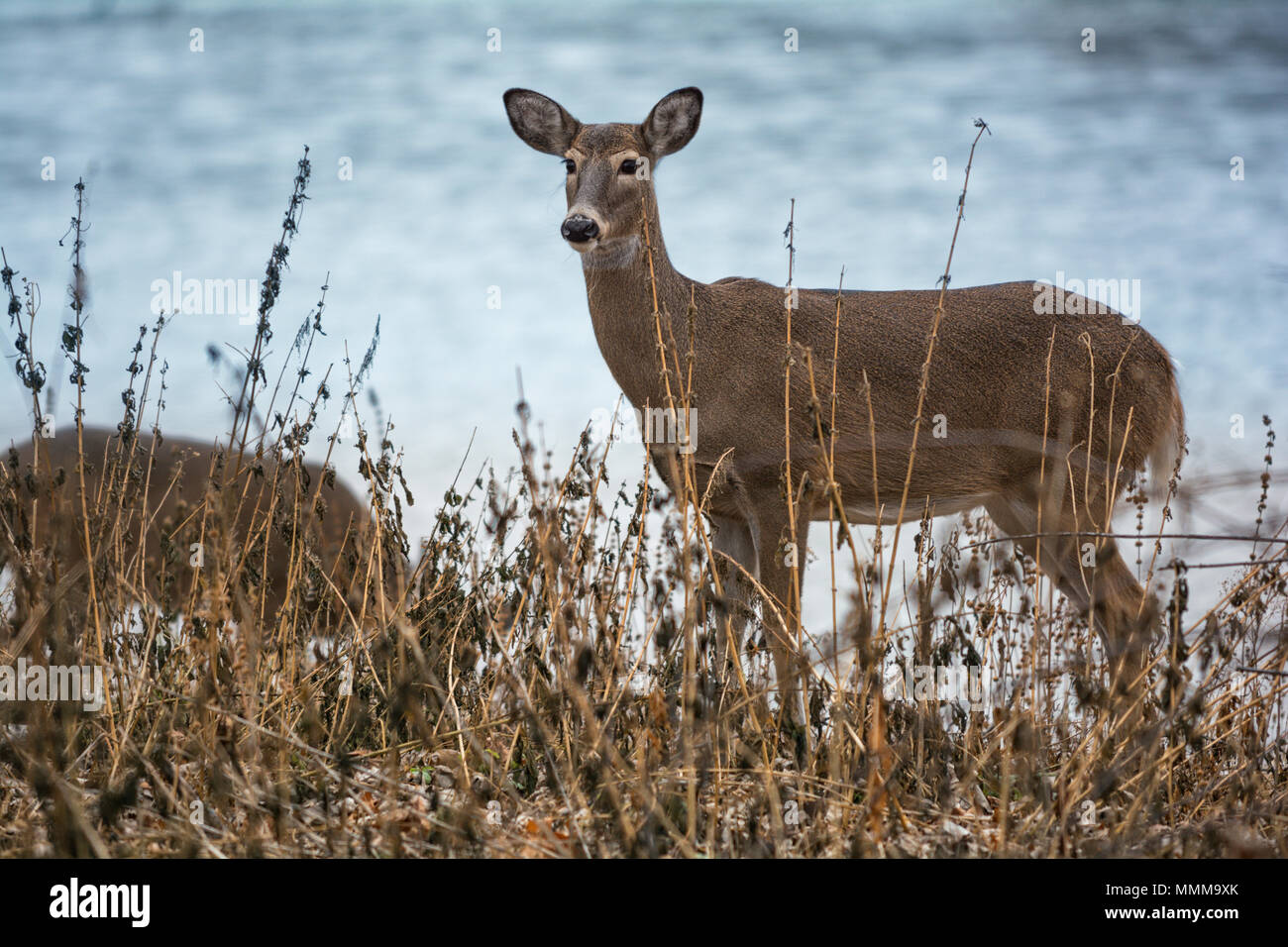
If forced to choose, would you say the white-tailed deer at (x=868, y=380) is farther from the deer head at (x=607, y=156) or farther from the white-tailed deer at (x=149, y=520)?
the white-tailed deer at (x=149, y=520)

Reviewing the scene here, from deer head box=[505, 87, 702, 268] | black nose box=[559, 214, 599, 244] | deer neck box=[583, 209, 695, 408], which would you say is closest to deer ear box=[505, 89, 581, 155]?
deer head box=[505, 87, 702, 268]

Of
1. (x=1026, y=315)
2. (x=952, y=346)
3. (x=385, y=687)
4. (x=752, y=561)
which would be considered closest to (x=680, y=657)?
(x=385, y=687)

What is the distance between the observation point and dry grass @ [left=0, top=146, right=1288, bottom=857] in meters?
2.79

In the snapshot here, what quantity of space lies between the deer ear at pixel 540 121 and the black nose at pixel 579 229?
1.03 meters

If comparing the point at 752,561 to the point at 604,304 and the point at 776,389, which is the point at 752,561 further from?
the point at 604,304

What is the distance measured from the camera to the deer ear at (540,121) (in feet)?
20.1

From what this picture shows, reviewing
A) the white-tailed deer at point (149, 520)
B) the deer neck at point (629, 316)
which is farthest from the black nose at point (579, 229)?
the white-tailed deer at point (149, 520)

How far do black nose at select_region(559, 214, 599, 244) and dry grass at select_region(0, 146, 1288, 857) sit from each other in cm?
119

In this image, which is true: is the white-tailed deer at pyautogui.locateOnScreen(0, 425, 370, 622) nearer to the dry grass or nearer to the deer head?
the dry grass

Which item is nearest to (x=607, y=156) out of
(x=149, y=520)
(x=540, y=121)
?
(x=540, y=121)
